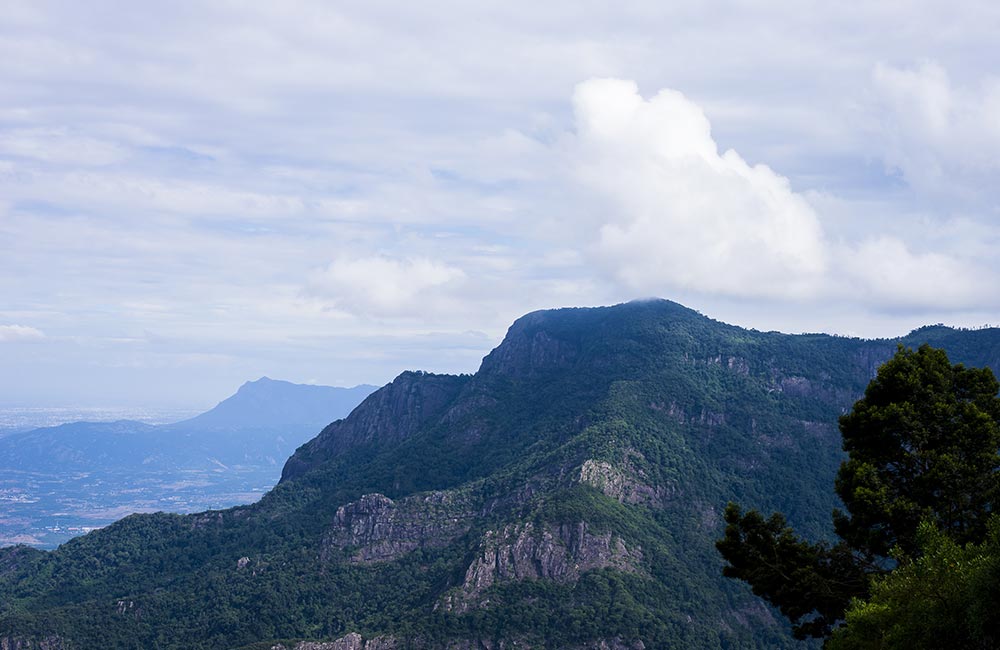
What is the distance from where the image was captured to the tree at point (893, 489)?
49.7 metres

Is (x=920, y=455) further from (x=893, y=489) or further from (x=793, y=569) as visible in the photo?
(x=793, y=569)

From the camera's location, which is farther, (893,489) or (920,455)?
(893,489)

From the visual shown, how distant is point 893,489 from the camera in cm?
5203

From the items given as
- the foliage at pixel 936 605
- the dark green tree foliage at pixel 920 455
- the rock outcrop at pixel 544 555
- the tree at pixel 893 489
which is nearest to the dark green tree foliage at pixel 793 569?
the tree at pixel 893 489

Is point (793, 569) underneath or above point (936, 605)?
underneath

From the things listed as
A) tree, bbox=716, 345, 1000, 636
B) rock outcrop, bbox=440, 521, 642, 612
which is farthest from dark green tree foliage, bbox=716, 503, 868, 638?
rock outcrop, bbox=440, 521, 642, 612

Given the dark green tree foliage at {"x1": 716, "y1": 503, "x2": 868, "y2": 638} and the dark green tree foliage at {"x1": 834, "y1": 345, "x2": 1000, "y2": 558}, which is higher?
the dark green tree foliage at {"x1": 834, "y1": 345, "x2": 1000, "y2": 558}

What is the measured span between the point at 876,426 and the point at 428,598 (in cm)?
14434

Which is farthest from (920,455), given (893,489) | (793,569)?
(793,569)

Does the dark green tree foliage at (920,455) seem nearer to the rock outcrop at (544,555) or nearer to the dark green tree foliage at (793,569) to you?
the dark green tree foliage at (793,569)

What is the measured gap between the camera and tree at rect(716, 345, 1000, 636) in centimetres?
4966

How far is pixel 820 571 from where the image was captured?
52.2m

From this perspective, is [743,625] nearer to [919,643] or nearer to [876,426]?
[876,426]

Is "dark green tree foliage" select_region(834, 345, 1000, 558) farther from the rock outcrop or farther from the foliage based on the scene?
the rock outcrop
